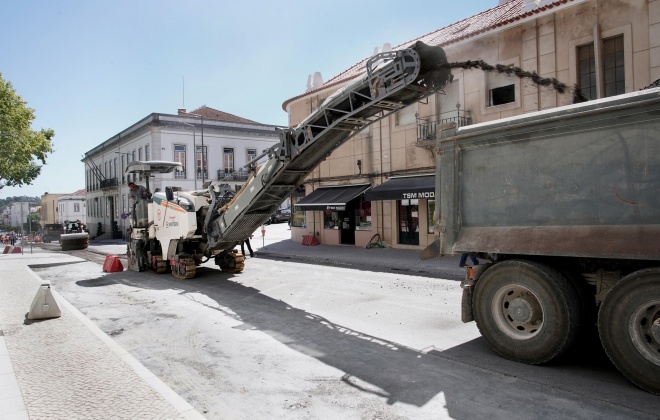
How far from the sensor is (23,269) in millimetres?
16172

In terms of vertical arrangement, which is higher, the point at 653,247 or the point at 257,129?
A: the point at 257,129

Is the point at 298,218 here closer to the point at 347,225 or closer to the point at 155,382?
the point at 347,225

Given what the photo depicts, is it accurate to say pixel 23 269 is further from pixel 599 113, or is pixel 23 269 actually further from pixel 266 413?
pixel 599 113

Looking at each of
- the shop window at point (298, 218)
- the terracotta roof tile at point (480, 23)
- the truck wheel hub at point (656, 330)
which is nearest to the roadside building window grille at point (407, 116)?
the terracotta roof tile at point (480, 23)

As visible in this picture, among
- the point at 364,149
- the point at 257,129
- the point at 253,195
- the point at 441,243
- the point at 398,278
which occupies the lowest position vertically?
the point at 398,278

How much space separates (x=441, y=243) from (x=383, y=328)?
188 cm

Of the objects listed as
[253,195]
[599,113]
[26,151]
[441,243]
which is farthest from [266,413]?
[26,151]

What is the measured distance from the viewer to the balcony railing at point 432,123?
1655 cm

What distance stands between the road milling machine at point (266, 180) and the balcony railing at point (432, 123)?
813 cm

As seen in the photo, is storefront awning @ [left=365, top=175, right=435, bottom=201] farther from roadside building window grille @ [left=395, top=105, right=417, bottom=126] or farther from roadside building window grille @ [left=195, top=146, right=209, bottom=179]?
roadside building window grille @ [left=195, top=146, right=209, bottom=179]

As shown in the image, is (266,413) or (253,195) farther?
(253,195)

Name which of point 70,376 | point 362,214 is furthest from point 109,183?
point 70,376

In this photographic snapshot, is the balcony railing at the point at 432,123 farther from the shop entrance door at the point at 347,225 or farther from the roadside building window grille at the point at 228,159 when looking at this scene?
the roadside building window grille at the point at 228,159

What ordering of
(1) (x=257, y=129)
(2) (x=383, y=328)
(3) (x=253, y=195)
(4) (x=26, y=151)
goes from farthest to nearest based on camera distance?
1. (1) (x=257, y=129)
2. (4) (x=26, y=151)
3. (3) (x=253, y=195)
4. (2) (x=383, y=328)
